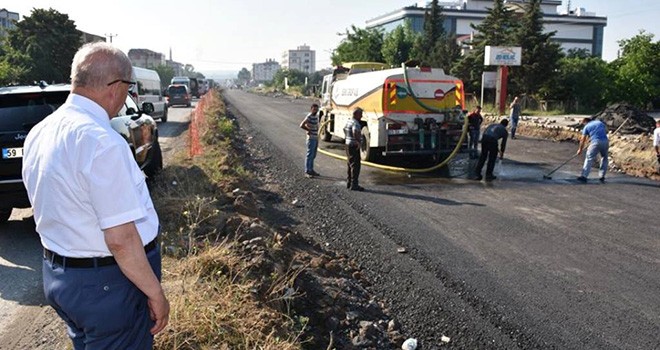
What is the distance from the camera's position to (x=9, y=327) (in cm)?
453

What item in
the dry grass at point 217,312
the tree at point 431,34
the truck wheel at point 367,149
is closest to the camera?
the dry grass at point 217,312

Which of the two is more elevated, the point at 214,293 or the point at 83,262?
the point at 83,262

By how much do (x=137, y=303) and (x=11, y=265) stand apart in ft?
14.7

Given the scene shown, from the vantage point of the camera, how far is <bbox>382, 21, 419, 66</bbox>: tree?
5502cm

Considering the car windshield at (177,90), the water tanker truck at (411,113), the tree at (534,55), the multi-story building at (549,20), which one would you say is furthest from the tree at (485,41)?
the multi-story building at (549,20)

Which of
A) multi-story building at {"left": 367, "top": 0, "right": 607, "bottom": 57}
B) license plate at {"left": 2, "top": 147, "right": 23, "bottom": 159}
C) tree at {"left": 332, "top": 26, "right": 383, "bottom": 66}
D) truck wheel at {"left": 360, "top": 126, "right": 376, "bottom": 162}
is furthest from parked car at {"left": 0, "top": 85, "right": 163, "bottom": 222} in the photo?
multi-story building at {"left": 367, "top": 0, "right": 607, "bottom": 57}

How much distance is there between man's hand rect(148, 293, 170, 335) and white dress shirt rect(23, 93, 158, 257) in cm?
29

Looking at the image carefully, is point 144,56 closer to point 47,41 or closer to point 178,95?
point 47,41

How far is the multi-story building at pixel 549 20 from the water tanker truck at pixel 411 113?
99764 millimetres

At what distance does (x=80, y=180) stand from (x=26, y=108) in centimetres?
569

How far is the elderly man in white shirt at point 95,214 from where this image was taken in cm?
219

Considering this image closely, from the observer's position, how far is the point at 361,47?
5756 centimetres

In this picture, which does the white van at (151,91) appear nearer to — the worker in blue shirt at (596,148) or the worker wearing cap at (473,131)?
the worker wearing cap at (473,131)

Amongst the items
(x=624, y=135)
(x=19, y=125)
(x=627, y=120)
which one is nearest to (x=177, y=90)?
(x=627, y=120)
